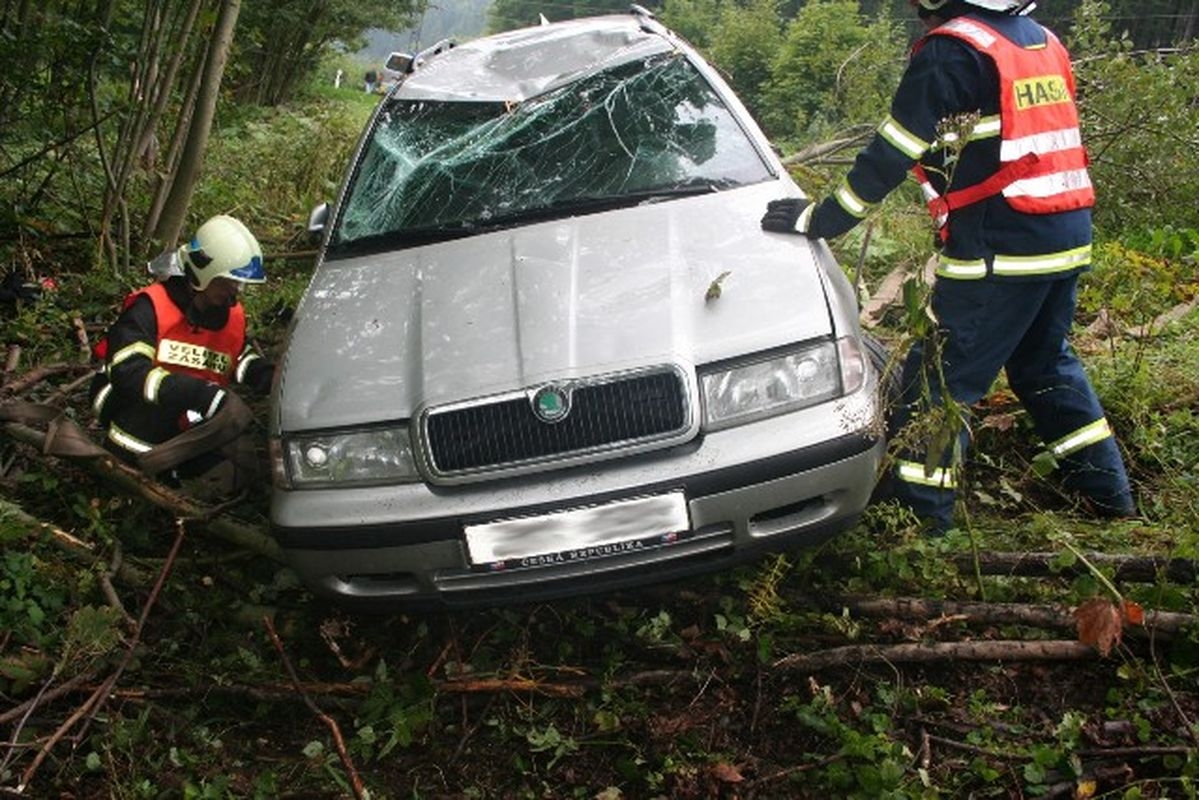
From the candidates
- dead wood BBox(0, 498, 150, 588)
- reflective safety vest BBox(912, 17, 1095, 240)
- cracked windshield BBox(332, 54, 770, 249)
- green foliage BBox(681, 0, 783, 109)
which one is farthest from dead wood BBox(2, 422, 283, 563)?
green foliage BBox(681, 0, 783, 109)

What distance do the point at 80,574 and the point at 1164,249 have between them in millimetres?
6104

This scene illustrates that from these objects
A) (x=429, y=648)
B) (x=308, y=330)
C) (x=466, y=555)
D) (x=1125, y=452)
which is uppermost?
(x=308, y=330)

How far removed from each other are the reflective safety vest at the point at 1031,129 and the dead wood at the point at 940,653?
4.45 feet

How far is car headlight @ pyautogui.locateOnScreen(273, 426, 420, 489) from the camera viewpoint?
281 centimetres

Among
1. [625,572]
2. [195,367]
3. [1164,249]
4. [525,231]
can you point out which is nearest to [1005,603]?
[625,572]

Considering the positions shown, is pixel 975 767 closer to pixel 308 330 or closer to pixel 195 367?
pixel 308 330

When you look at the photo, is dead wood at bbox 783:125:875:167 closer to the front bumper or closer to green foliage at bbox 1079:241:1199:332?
green foliage at bbox 1079:241:1199:332

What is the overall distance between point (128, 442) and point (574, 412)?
6.43ft

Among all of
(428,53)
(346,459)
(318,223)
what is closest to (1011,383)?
(346,459)

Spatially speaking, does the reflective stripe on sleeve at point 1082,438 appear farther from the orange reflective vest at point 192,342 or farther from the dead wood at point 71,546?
the dead wood at point 71,546

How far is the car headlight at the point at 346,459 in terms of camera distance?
281 centimetres

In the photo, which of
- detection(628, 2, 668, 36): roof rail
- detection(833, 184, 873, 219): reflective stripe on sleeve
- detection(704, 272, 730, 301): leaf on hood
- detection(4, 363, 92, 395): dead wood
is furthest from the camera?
detection(628, 2, 668, 36): roof rail

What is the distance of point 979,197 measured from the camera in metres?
3.25

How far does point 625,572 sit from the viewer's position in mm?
2736
